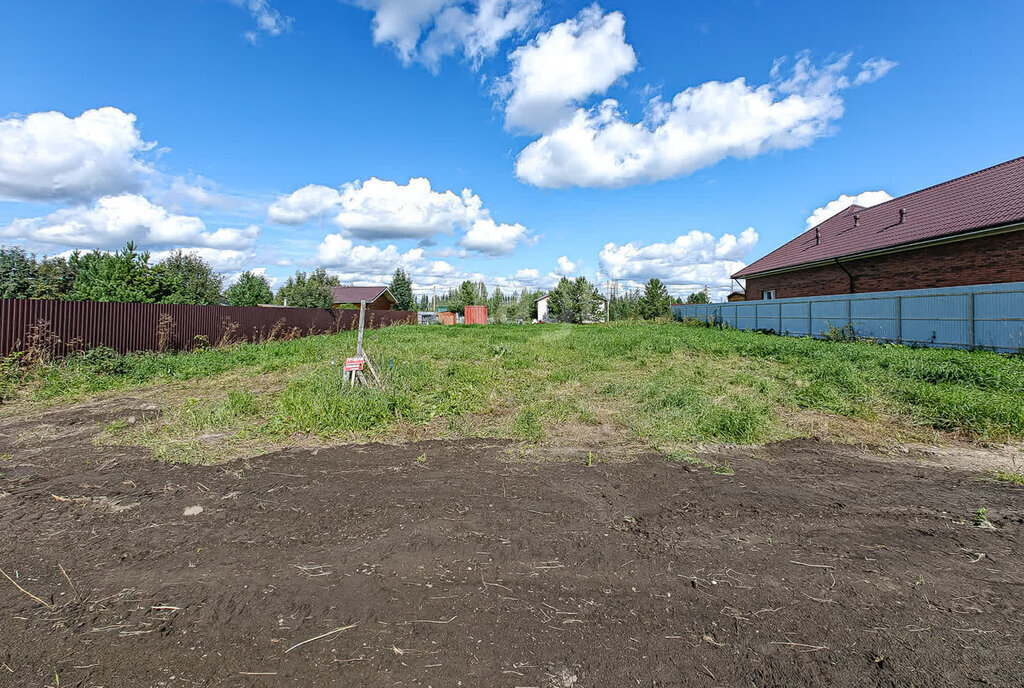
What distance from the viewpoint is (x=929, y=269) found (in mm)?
15734

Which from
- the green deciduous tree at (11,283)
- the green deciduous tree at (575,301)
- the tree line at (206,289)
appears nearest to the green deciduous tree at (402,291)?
the tree line at (206,289)

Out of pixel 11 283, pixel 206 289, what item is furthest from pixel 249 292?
pixel 11 283

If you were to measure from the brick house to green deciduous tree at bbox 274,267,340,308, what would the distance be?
44.1m

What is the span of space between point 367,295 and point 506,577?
48.4 metres

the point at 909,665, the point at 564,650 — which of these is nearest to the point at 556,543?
the point at 564,650

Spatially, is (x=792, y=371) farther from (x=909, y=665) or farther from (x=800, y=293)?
(x=800, y=293)

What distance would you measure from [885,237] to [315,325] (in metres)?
25.6

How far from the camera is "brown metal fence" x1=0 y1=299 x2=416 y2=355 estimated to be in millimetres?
9133

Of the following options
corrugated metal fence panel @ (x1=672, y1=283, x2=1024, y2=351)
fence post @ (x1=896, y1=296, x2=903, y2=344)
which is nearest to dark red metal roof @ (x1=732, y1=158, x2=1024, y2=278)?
corrugated metal fence panel @ (x1=672, y1=283, x2=1024, y2=351)

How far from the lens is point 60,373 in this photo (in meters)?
9.02

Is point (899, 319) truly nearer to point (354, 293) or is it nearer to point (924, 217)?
point (924, 217)

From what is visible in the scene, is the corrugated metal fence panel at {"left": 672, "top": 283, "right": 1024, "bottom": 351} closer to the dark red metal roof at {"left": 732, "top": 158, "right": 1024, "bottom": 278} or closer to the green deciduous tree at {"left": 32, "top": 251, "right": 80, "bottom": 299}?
the dark red metal roof at {"left": 732, "top": 158, "right": 1024, "bottom": 278}

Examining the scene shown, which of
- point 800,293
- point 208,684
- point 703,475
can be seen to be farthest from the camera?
point 800,293

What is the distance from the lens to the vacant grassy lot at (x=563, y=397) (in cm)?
572
